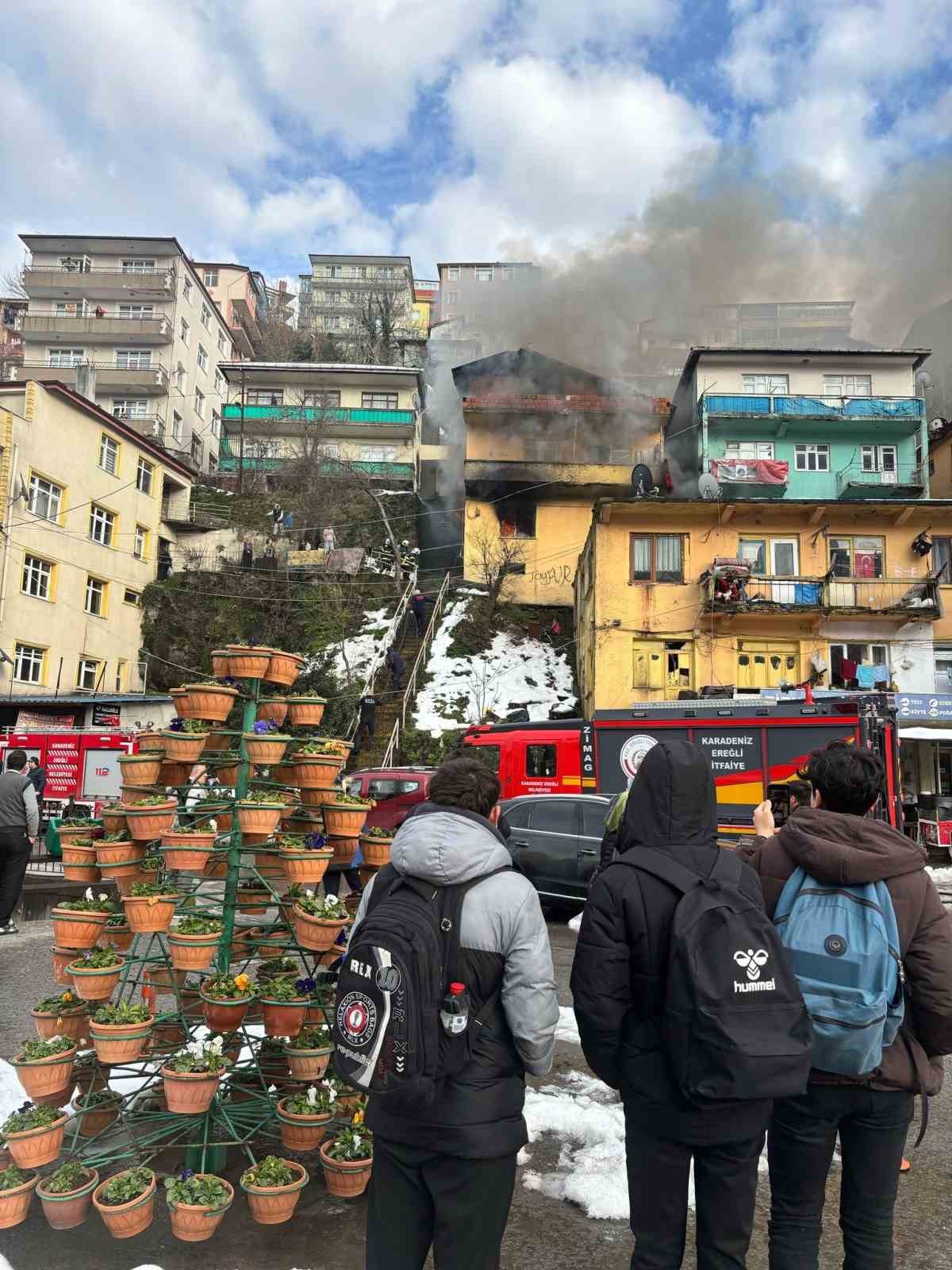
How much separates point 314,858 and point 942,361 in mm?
45005

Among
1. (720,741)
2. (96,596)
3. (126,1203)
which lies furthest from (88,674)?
(126,1203)

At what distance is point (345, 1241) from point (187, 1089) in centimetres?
93

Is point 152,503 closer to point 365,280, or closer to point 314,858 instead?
point 314,858

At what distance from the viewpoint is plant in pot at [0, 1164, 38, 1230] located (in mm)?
3498

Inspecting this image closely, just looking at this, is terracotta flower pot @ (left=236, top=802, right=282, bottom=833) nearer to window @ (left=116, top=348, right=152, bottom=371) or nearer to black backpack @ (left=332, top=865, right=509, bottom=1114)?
black backpack @ (left=332, top=865, right=509, bottom=1114)

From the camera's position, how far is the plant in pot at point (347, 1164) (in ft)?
12.3

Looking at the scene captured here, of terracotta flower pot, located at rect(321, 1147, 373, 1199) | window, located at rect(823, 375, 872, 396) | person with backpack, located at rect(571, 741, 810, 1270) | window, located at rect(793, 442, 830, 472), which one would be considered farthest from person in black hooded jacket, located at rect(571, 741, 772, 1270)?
window, located at rect(823, 375, 872, 396)

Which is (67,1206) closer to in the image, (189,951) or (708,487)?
(189,951)

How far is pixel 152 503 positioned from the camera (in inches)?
1229

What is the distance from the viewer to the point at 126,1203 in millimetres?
3391

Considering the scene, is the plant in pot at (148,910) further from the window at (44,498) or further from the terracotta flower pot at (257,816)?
the window at (44,498)

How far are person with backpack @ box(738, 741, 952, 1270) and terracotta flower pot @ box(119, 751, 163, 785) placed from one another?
316cm

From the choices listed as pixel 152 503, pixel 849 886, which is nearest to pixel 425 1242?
pixel 849 886

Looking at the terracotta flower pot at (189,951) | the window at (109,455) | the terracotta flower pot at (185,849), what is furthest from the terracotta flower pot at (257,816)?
the window at (109,455)
